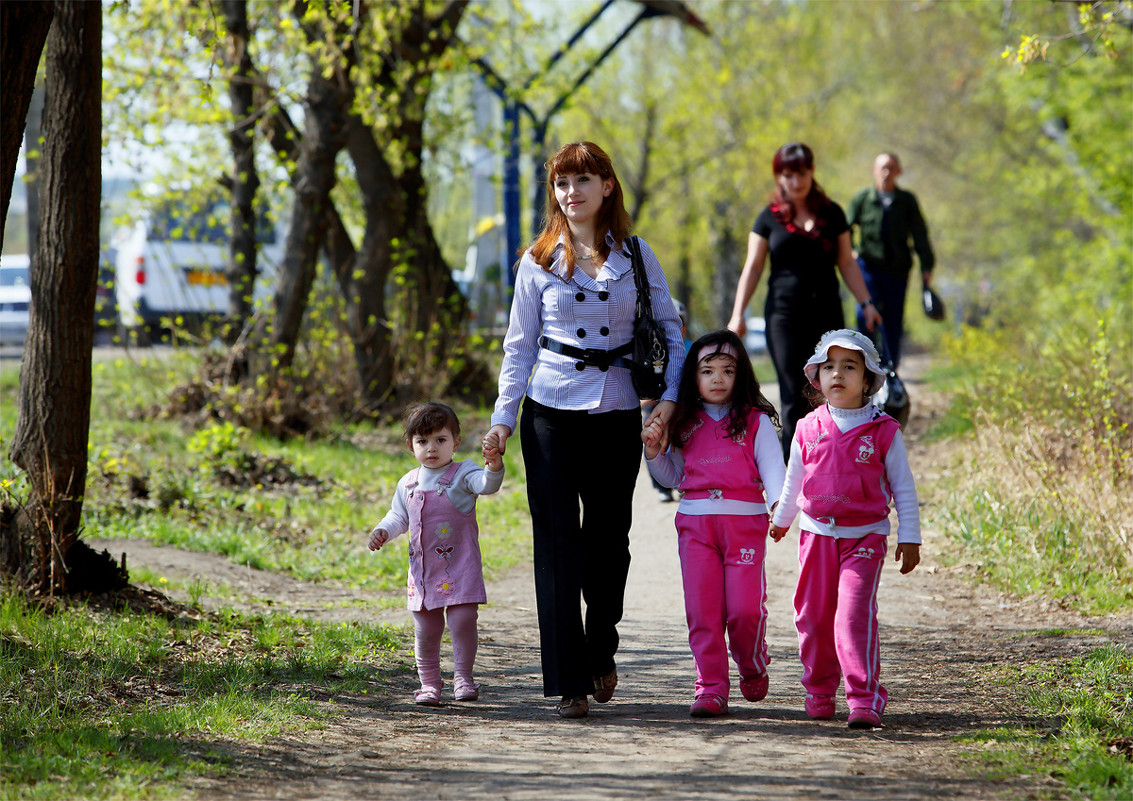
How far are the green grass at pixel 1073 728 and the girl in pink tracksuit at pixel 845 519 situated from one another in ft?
1.56

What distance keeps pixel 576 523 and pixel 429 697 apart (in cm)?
92

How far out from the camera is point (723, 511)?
430 centimetres

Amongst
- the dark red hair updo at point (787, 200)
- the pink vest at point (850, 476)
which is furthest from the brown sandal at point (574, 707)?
the dark red hair updo at point (787, 200)

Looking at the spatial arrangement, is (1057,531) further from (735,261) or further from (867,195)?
(735,261)

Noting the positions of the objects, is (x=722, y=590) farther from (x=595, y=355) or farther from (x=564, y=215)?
(x=564, y=215)

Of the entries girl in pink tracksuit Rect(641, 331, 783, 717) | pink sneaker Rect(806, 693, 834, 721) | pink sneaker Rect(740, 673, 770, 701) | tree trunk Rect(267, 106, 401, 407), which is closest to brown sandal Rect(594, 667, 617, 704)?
girl in pink tracksuit Rect(641, 331, 783, 717)

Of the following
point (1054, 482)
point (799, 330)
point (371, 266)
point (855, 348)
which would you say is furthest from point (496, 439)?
point (371, 266)

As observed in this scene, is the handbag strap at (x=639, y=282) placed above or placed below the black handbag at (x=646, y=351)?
above

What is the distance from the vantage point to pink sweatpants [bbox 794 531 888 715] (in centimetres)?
413

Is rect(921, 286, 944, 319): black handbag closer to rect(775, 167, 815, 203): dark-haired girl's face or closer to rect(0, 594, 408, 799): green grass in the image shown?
rect(775, 167, 815, 203): dark-haired girl's face

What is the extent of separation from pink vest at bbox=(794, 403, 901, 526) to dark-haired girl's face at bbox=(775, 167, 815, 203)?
262cm

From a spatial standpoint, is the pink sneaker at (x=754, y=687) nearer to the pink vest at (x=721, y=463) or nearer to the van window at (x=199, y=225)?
the pink vest at (x=721, y=463)

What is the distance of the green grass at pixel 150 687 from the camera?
11.8ft

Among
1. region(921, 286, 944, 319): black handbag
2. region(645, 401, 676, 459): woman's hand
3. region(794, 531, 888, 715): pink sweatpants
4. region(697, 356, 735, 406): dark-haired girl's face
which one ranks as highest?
region(921, 286, 944, 319): black handbag
